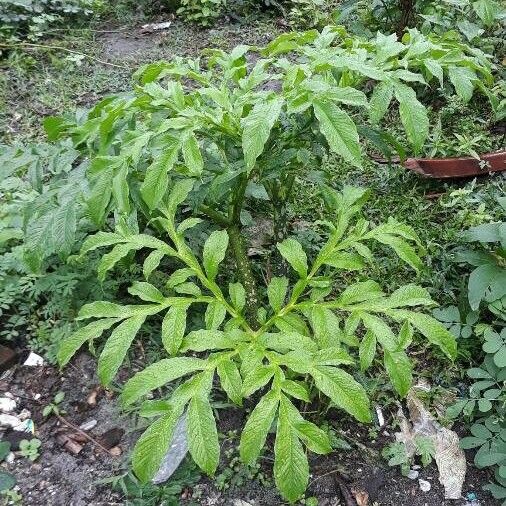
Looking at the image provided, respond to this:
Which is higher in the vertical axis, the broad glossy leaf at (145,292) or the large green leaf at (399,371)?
the broad glossy leaf at (145,292)

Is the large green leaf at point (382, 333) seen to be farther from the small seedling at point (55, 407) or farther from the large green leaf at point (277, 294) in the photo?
the small seedling at point (55, 407)

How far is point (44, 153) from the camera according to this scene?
7.90 ft

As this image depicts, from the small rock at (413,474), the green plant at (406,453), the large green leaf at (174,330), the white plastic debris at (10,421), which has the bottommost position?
the small rock at (413,474)

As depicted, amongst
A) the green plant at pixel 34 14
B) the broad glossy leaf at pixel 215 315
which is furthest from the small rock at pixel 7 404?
the green plant at pixel 34 14

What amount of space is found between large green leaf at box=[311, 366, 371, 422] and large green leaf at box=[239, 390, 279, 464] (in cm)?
15

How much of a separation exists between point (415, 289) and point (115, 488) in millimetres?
1185

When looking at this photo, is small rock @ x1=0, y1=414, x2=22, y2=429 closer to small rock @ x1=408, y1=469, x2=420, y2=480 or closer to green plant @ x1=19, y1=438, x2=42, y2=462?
green plant @ x1=19, y1=438, x2=42, y2=462

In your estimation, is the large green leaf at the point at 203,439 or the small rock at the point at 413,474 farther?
the small rock at the point at 413,474

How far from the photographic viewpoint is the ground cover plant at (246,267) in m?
1.68

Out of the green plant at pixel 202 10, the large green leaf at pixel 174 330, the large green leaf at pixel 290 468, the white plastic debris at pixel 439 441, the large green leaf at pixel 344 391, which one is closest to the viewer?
the large green leaf at pixel 290 468

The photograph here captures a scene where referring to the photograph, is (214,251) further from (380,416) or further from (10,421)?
(10,421)

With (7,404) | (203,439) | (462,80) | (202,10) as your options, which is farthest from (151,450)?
(202,10)

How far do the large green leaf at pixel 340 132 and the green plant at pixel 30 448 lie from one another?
1.45 metres

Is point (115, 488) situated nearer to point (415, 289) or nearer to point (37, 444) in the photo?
point (37, 444)
